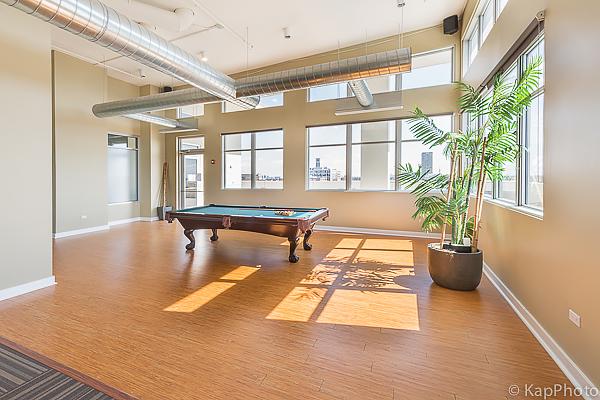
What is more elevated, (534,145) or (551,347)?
(534,145)

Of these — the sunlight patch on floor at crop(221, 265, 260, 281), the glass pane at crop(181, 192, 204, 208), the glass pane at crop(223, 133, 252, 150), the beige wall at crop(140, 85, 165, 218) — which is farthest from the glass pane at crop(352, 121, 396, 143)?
the beige wall at crop(140, 85, 165, 218)

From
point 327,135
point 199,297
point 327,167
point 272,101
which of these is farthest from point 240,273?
point 272,101

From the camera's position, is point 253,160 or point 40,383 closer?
point 40,383

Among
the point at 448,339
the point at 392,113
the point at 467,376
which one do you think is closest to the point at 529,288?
the point at 448,339

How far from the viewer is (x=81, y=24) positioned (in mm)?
2955

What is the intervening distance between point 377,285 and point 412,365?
A: 62.1 inches

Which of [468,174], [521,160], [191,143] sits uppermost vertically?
[191,143]

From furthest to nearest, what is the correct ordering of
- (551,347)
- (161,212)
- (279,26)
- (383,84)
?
(161,212) → (383,84) → (279,26) → (551,347)

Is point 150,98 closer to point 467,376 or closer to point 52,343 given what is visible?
point 52,343

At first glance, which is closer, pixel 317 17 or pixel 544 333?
pixel 544 333

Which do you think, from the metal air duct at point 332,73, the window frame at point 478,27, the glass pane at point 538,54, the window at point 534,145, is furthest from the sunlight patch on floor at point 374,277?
the window frame at point 478,27

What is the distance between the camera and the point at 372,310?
2896 millimetres

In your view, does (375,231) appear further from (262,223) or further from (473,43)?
(473,43)

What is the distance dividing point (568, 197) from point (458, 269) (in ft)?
5.04
